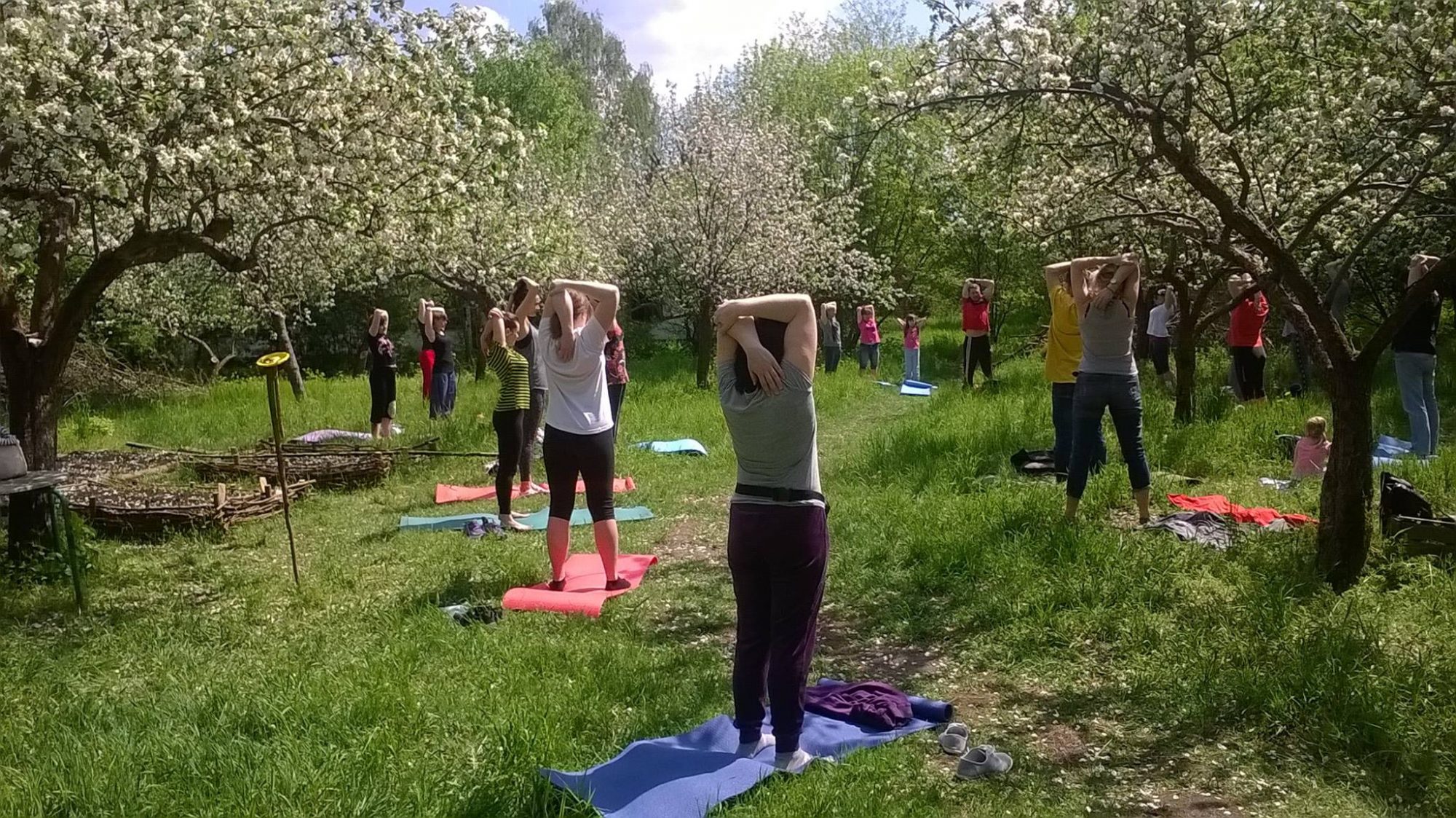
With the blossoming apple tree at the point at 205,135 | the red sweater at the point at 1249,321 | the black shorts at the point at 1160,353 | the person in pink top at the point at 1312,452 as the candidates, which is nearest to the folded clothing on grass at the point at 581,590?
the blossoming apple tree at the point at 205,135

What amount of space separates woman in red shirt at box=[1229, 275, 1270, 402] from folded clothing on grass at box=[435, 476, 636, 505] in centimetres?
670

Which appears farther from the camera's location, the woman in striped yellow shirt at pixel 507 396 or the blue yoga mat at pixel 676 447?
the blue yoga mat at pixel 676 447

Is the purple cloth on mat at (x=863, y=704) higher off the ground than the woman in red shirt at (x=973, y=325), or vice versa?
the woman in red shirt at (x=973, y=325)

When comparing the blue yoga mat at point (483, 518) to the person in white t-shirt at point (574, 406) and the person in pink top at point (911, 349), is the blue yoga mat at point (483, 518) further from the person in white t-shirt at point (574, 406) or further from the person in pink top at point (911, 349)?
the person in pink top at point (911, 349)

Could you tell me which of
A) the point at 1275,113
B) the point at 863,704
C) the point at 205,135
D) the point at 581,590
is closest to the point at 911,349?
the point at 1275,113

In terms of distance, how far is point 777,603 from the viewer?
3.83m

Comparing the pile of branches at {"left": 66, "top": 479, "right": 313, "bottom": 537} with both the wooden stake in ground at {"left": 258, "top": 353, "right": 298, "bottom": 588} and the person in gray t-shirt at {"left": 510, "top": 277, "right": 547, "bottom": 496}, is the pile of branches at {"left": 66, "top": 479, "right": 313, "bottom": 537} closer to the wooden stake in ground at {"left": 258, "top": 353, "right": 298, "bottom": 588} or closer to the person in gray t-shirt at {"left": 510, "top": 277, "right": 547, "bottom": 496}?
the wooden stake in ground at {"left": 258, "top": 353, "right": 298, "bottom": 588}

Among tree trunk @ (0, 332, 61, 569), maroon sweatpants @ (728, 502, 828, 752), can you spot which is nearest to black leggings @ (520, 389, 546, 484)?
tree trunk @ (0, 332, 61, 569)

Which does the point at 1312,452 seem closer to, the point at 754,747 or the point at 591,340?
the point at 591,340

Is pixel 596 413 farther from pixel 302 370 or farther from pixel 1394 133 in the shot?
pixel 302 370

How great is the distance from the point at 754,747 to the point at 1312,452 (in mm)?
5980

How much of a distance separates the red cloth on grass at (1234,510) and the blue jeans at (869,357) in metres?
13.3

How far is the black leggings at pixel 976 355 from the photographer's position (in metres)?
16.1

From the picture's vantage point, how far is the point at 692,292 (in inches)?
842
